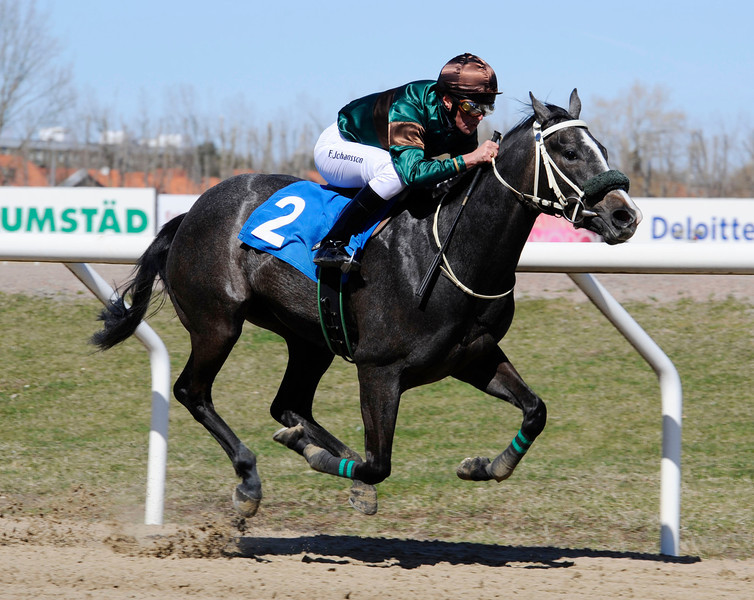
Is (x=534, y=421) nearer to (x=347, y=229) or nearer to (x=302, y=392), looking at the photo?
(x=347, y=229)

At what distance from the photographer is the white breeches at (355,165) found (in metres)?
3.75

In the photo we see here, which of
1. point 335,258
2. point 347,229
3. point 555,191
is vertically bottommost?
point 335,258

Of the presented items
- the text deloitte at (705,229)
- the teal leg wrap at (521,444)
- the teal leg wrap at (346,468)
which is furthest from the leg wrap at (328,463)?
the text deloitte at (705,229)

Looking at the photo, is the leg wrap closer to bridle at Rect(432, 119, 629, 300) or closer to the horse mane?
bridle at Rect(432, 119, 629, 300)

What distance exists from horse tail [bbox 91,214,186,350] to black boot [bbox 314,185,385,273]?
999mm

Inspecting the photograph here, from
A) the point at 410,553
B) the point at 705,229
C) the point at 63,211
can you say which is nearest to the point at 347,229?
the point at 410,553

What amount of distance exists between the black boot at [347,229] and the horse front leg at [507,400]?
2.18 ft

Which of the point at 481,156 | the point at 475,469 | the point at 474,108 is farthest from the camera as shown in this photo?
the point at 475,469

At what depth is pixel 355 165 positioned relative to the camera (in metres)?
4.00

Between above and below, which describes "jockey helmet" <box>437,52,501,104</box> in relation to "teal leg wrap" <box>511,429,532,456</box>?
above

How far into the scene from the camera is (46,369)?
711cm

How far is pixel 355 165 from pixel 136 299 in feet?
4.08

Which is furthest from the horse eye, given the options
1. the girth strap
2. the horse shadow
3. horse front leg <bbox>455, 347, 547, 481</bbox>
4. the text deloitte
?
the text deloitte

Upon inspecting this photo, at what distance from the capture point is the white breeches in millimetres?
3754
